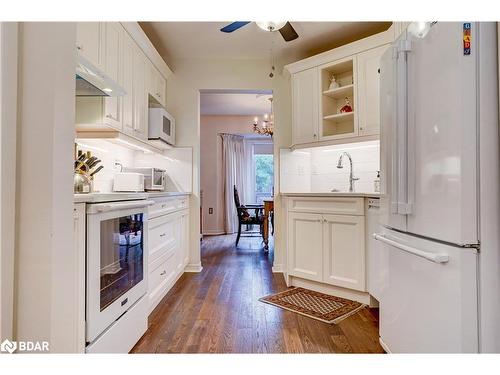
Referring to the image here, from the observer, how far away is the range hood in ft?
5.18

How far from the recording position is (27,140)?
2.66ft

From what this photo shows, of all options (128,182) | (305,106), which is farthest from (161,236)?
(305,106)

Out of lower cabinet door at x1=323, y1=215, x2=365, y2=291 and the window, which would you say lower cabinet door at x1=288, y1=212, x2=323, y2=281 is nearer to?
lower cabinet door at x1=323, y1=215, x2=365, y2=291

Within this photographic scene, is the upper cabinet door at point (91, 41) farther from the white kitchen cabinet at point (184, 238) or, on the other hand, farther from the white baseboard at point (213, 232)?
the white baseboard at point (213, 232)

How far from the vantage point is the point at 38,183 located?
817 millimetres

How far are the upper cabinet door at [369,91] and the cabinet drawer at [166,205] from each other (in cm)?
193

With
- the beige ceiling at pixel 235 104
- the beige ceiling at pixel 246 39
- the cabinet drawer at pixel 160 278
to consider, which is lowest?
the cabinet drawer at pixel 160 278

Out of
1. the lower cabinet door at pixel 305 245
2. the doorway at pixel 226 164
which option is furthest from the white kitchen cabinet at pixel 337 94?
the doorway at pixel 226 164

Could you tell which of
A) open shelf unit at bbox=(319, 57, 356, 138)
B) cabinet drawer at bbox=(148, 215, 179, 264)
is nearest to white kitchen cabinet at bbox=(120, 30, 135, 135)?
cabinet drawer at bbox=(148, 215, 179, 264)

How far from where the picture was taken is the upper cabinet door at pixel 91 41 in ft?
5.91
